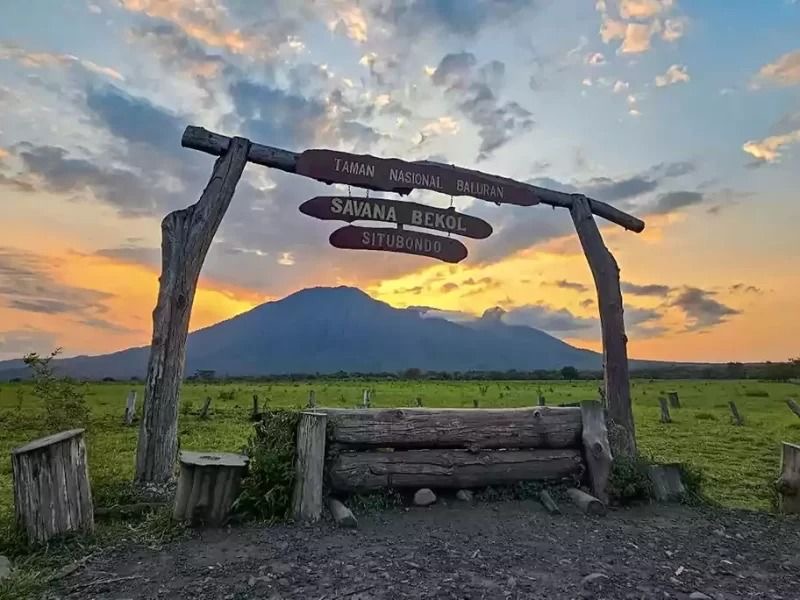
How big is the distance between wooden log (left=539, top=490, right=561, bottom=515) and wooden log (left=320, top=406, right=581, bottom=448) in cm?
68

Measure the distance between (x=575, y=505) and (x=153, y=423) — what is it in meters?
5.38

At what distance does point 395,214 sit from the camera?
936 centimetres

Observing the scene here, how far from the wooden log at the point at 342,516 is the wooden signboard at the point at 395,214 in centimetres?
423

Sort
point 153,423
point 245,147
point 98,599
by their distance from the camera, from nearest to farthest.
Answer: point 98,599 < point 153,423 < point 245,147

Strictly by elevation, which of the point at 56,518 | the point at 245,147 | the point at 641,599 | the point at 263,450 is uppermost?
the point at 245,147

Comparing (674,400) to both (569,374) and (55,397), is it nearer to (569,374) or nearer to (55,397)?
(55,397)

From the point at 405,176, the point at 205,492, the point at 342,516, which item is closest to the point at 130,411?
the point at 405,176

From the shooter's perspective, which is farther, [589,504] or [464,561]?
[589,504]

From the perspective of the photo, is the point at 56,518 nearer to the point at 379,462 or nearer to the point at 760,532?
the point at 379,462

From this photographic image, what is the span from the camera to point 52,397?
7270mm

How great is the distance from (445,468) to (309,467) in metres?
1.78

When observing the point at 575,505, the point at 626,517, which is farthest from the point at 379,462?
the point at 626,517

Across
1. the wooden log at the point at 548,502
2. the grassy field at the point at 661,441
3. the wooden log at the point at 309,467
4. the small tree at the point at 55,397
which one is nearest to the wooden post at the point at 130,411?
the grassy field at the point at 661,441

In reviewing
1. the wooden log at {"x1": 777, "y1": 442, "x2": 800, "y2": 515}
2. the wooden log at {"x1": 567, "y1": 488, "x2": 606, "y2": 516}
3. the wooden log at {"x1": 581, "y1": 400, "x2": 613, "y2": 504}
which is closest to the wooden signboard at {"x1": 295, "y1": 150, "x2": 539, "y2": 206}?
the wooden log at {"x1": 581, "y1": 400, "x2": 613, "y2": 504}
